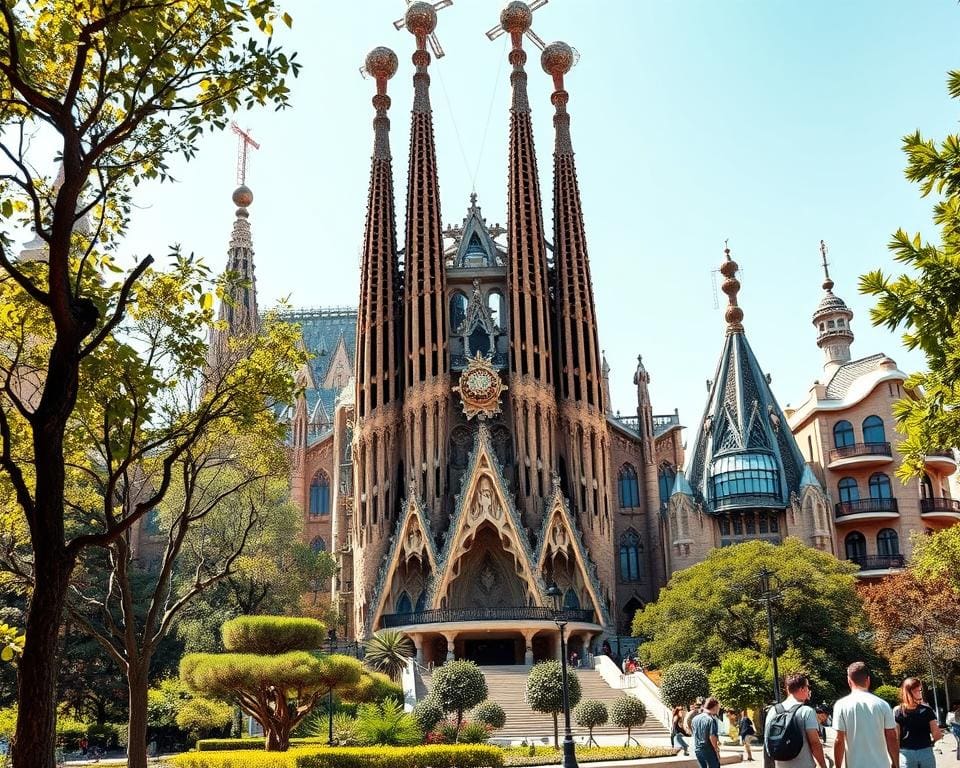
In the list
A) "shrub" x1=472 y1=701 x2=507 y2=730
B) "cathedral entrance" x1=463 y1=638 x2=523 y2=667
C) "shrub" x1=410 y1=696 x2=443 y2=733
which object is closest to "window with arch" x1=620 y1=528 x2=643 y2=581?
"cathedral entrance" x1=463 y1=638 x2=523 y2=667

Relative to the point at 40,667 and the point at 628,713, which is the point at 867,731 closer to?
the point at 40,667

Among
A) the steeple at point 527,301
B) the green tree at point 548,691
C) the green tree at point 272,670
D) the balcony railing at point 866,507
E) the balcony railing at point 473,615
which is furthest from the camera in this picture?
the balcony railing at point 866,507

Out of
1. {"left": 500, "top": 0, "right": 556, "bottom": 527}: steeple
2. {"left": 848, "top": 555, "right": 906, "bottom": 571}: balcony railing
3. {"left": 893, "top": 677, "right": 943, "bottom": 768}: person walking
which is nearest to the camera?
{"left": 893, "top": 677, "right": 943, "bottom": 768}: person walking

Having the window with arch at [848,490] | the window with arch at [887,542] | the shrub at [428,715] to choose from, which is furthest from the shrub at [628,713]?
the window with arch at [848,490]

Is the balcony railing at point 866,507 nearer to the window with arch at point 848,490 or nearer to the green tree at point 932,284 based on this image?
the window with arch at point 848,490

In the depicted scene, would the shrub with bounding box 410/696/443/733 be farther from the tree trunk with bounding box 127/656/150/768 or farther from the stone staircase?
the tree trunk with bounding box 127/656/150/768

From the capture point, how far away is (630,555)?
58.9m

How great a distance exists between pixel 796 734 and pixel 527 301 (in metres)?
46.3

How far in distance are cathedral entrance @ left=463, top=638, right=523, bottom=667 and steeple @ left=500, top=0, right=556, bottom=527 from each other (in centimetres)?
635

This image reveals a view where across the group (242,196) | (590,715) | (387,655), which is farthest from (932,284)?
(242,196)

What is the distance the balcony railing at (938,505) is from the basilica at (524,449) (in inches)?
4.8

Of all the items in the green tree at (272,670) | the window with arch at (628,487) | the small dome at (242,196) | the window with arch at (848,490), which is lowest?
the green tree at (272,670)

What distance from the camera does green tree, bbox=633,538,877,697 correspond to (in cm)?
3647

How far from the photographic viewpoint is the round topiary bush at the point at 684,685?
31281 millimetres
